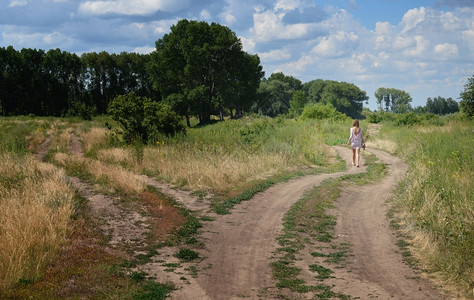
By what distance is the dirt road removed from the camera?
5.98 m

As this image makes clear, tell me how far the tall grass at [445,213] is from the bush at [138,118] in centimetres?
1339

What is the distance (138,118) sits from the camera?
21922 mm

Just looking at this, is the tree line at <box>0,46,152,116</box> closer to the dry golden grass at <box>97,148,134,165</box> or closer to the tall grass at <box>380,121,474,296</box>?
the dry golden grass at <box>97,148,134,165</box>

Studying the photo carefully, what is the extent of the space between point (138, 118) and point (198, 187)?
10265mm

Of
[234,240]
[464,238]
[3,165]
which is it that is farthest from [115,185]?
[464,238]

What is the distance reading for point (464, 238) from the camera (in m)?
6.96

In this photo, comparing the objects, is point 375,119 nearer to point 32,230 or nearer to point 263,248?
point 263,248

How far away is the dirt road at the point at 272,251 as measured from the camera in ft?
19.6

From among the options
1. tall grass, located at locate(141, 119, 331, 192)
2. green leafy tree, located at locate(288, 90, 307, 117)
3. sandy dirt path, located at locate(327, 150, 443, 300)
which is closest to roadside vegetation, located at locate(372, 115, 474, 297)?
sandy dirt path, located at locate(327, 150, 443, 300)

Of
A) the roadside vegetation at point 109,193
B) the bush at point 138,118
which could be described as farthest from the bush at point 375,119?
the bush at point 138,118

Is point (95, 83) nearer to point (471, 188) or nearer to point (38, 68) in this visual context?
point (38, 68)

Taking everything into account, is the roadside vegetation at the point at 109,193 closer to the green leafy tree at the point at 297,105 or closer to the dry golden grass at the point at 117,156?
the dry golden grass at the point at 117,156

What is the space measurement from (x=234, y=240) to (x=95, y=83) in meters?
73.9

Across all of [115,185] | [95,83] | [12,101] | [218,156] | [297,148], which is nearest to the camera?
[115,185]
